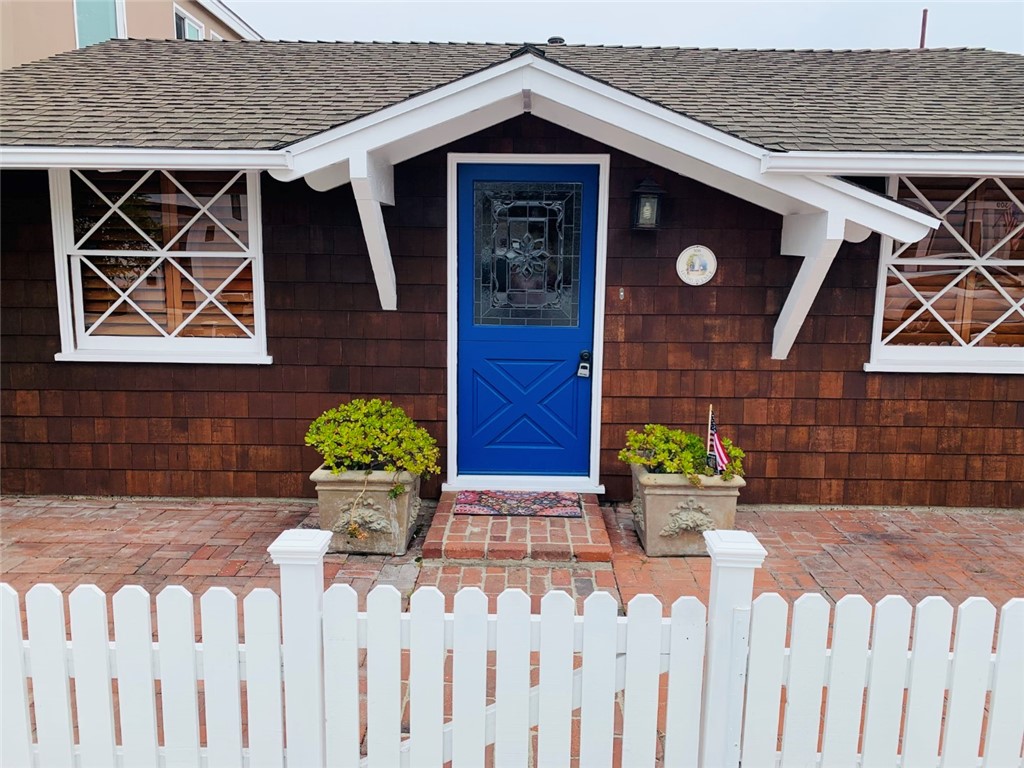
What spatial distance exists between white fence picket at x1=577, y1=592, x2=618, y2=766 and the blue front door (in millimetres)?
3014

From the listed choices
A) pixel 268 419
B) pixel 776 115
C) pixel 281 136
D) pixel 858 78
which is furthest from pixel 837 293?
Answer: pixel 268 419

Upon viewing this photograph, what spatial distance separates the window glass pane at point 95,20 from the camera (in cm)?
890

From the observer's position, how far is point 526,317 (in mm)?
4801

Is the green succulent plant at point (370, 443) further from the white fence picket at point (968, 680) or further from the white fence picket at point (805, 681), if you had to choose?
the white fence picket at point (968, 680)

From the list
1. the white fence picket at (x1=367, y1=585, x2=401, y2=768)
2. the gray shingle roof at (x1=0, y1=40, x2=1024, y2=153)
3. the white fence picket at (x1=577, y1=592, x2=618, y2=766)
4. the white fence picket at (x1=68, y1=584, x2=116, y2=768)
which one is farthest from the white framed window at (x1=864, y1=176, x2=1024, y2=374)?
the white fence picket at (x1=68, y1=584, x2=116, y2=768)

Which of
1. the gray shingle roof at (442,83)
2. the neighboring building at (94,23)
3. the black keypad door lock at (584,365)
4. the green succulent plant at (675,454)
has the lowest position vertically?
the green succulent plant at (675,454)

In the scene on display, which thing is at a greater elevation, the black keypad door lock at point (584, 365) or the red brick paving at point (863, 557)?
the black keypad door lock at point (584, 365)

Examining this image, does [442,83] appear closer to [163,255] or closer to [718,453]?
[163,255]

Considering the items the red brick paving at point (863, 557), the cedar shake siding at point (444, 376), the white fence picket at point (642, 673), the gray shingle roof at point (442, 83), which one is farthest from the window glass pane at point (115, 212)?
the white fence picket at point (642, 673)

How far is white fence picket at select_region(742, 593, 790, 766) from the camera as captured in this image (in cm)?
189

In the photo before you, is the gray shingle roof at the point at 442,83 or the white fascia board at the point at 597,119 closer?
the white fascia board at the point at 597,119

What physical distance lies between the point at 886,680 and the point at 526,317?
3.28 m

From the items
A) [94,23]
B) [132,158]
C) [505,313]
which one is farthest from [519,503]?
[94,23]

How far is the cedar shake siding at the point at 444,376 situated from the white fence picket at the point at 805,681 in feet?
9.87
